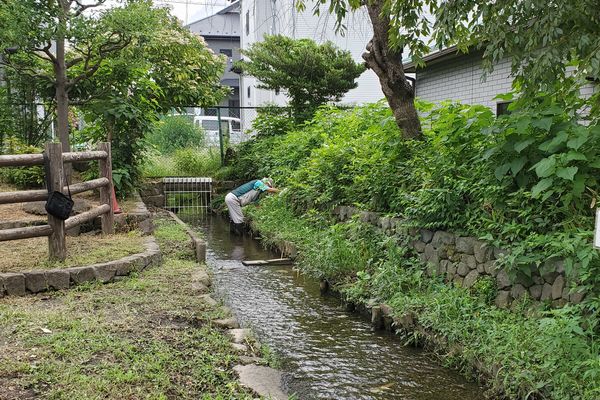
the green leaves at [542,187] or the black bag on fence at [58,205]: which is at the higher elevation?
the green leaves at [542,187]

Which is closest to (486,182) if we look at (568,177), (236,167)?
(568,177)

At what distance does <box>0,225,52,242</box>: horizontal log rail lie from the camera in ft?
18.9

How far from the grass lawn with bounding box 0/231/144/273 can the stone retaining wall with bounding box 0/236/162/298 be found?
0.21m

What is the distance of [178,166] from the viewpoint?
661 inches

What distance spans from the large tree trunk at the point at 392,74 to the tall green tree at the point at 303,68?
863 centimetres

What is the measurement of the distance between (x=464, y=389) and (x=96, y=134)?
374 inches

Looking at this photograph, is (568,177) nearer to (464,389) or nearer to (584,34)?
(584,34)

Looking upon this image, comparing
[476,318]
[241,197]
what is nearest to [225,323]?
[476,318]

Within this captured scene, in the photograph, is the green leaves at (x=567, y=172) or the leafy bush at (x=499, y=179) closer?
the green leaves at (x=567, y=172)

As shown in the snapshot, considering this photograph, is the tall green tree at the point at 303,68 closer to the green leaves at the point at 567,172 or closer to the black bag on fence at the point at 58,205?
the black bag on fence at the point at 58,205

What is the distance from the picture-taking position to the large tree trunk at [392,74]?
277 inches

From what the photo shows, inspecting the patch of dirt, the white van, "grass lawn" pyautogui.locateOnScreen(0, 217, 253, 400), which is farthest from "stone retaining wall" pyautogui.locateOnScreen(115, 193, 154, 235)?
the white van

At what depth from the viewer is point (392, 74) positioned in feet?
23.7

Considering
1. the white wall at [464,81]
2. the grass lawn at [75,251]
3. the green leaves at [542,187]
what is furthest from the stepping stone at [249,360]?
the white wall at [464,81]
